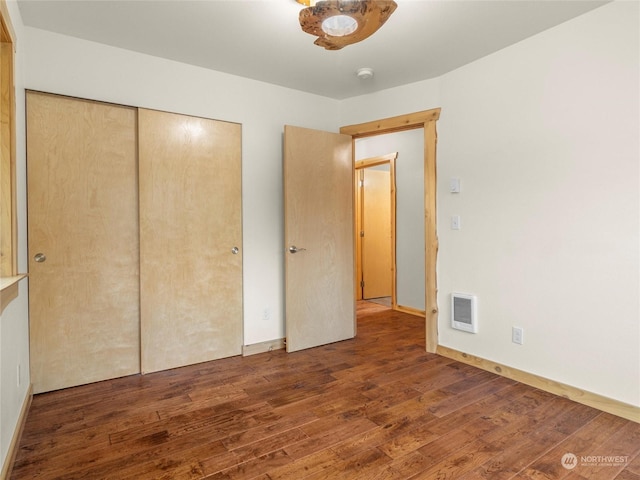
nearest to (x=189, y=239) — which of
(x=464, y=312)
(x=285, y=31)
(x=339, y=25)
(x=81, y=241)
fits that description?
(x=81, y=241)

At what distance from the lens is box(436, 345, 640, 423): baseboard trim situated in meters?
2.08

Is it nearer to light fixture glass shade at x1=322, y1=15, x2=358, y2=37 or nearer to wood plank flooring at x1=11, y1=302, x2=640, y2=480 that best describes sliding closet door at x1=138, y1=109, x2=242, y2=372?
wood plank flooring at x1=11, y1=302, x2=640, y2=480

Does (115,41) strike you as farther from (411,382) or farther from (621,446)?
(621,446)

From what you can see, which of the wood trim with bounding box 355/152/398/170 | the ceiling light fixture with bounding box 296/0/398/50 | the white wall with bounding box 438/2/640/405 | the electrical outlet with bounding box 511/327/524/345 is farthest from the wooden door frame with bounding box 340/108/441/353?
the wood trim with bounding box 355/152/398/170

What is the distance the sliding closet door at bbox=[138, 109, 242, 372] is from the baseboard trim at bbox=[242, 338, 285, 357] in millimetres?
80

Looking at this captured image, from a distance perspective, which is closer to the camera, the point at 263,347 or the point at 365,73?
the point at 365,73

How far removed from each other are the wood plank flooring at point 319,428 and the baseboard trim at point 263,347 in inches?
12.0

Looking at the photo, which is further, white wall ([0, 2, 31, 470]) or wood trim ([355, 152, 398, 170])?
wood trim ([355, 152, 398, 170])

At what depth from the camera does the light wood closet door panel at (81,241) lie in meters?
2.40

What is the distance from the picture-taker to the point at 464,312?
2.96m

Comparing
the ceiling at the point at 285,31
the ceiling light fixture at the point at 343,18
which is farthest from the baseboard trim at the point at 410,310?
the ceiling light fixture at the point at 343,18

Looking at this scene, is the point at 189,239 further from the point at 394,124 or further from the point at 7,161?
the point at 394,124

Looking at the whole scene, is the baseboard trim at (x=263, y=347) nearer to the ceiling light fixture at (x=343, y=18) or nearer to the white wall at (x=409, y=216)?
the white wall at (x=409, y=216)

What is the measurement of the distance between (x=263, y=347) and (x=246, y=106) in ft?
7.08
